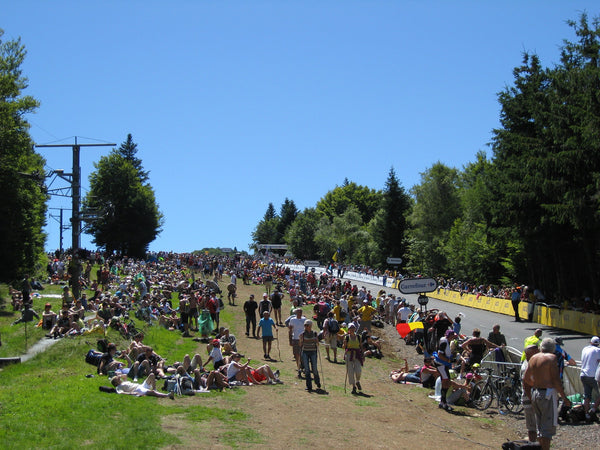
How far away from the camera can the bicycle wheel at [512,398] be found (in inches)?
536

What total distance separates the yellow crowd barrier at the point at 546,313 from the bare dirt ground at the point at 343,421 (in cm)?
1376

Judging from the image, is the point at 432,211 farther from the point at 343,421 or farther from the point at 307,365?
the point at 343,421

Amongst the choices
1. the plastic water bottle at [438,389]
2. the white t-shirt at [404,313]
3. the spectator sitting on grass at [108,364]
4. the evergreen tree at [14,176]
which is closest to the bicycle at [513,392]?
the plastic water bottle at [438,389]

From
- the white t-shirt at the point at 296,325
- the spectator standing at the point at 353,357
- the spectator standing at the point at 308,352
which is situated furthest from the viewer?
the white t-shirt at the point at 296,325

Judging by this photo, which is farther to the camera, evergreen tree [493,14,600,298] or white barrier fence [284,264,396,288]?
white barrier fence [284,264,396,288]

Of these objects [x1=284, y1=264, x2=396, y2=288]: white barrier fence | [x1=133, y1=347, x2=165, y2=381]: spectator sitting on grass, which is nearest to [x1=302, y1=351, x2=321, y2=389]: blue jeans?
[x1=133, y1=347, x2=165, y2=381]: spectator sitting on grass

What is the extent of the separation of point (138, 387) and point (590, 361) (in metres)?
9.27

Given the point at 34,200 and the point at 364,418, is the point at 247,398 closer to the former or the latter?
the point at 364,418

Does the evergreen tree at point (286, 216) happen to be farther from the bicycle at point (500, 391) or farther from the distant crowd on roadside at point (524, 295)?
the bicycle at point (500, 391)

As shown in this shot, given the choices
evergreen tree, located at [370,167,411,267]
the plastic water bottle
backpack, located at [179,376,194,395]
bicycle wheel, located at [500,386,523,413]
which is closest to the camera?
bicycle wheel, located at [500,386,523,413]

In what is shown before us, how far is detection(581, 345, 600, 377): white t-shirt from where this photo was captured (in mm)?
12539

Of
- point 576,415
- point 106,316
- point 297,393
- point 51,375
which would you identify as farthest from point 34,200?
point 576,415

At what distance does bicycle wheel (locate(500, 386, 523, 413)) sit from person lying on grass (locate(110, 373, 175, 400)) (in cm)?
721

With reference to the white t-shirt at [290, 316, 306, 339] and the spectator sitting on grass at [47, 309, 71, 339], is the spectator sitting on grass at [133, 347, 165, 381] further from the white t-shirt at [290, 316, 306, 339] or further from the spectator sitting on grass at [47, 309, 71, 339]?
the spectator sitting on grass at [47, 309, 71, 339]
